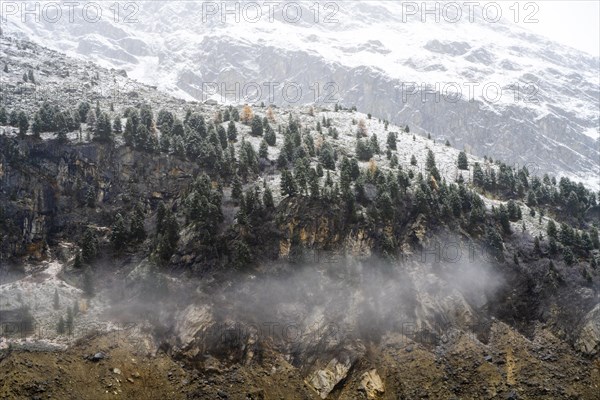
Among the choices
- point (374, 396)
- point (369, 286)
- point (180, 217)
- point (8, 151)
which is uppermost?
point (8, 151)

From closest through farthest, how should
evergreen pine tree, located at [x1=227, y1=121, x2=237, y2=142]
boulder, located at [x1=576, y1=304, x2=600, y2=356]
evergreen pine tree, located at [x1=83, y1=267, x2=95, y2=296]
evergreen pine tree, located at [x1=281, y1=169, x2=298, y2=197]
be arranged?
1. boulder, located at [x1=576, y1=304, x2=600, y2=356]
2. evergreen pine tree, located at [x1=83, y1=267, x2=95, y2=296]
3. evergreen pine tree, located at [x1=281, y1=169, x2=298, y2=197]
4. evergreen pine tree, located at [x1=227, y1=121, x2=237, y2=142]

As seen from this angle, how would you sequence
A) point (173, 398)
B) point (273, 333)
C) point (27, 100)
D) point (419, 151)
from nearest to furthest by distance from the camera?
point (173, 398), point (273, 333), point (27, 100), point (419, 151)

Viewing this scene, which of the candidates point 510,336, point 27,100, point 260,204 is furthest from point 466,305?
point 27,100

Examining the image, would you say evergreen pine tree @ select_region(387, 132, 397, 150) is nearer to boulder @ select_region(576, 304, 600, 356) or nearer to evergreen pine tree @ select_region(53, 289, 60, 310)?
boulder @ select_region(576, 304, 600, 356)

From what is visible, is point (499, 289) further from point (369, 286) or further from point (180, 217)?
point (180, 217)

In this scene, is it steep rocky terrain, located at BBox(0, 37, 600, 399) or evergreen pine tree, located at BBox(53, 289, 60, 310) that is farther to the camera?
evergreen pine tree, located at BBox(53, 289, 60, 310)

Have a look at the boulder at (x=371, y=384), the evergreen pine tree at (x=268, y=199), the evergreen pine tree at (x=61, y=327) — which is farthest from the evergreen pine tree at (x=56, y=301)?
the boulder at (x=371, y=384)

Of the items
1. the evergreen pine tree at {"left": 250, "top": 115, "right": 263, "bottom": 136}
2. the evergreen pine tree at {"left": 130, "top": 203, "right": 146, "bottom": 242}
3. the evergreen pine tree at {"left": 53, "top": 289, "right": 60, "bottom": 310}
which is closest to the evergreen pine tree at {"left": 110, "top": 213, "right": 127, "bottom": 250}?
the evergreen pine tree at {"left": 130, "top": 203, "right": 146, "bottom": 242}

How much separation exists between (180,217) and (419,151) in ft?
200

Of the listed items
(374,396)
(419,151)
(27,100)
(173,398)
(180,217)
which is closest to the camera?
(173,398)

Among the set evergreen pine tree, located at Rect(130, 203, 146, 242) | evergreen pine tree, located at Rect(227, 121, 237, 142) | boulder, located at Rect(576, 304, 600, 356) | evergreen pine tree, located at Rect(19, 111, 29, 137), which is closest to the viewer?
boulder, located at Rect(576, 304, 600, 356)

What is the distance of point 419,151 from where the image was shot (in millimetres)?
118000

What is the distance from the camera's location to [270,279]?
2704 inches

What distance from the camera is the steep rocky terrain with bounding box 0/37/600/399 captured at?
5788 cm
